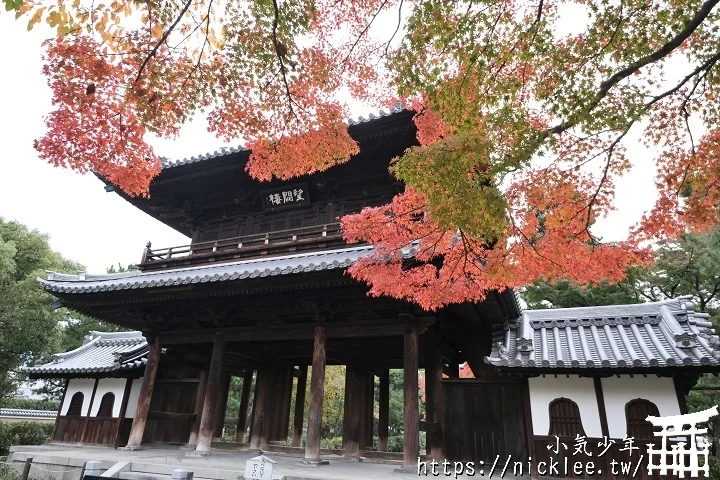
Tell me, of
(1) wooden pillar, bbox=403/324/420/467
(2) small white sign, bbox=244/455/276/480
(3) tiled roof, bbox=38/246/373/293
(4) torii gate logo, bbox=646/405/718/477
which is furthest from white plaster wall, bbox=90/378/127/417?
(4) torii gate logo, bbox=646/405/718/477

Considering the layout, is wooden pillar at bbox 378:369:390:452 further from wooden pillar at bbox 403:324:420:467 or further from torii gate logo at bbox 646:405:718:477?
torii gate logo at bbox 646:405:718:477

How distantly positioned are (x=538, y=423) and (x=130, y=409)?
11581mm

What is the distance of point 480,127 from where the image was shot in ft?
16.0

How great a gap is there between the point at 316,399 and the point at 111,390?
27.6ft

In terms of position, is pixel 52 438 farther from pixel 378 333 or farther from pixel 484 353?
pixel 484 353

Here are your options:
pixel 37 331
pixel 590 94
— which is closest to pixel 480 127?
pixel 590 94

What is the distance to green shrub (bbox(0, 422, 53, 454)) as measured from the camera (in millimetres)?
17781

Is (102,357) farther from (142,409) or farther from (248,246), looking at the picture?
(248,246)

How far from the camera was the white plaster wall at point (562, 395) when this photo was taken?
8367mm

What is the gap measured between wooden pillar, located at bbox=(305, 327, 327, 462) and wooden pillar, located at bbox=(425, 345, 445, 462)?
2800mm

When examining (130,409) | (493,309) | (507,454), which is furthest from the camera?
(130,409)

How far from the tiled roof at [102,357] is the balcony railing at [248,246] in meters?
3.21

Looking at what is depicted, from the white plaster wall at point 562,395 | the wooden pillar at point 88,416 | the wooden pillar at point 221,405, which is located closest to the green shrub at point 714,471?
the white plaster wall at point 562,395

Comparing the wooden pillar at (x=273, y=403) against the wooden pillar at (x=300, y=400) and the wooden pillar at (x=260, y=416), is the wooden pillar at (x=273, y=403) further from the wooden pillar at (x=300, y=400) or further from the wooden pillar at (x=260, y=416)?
the wooden pillar at (x=300, y=400)
